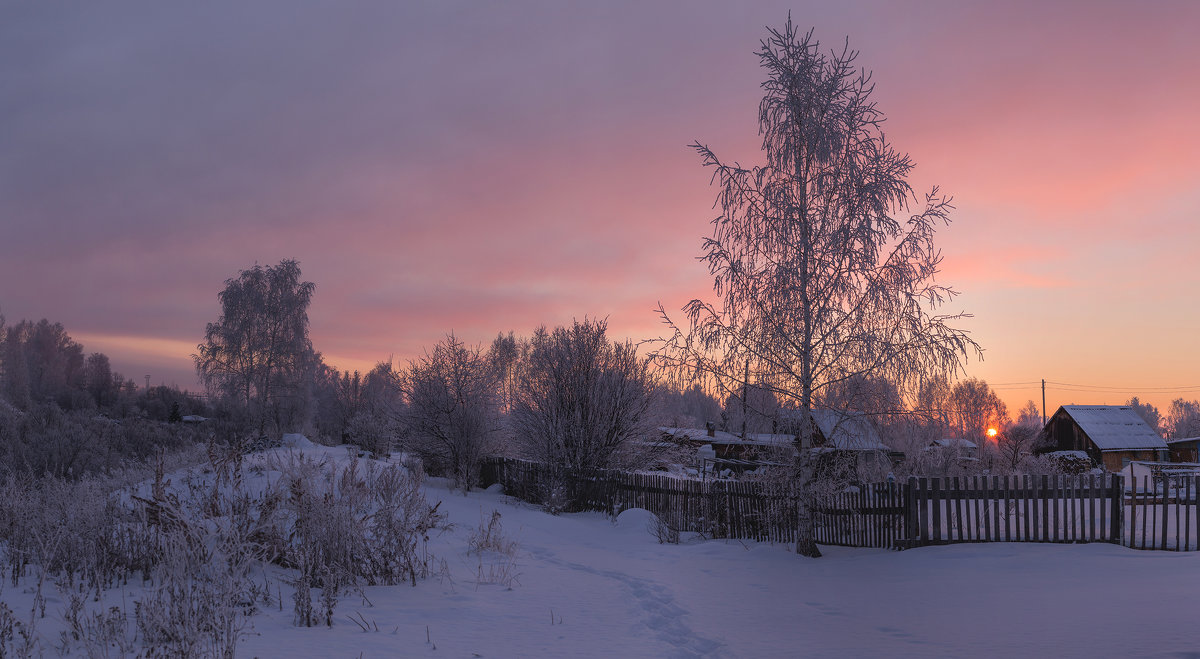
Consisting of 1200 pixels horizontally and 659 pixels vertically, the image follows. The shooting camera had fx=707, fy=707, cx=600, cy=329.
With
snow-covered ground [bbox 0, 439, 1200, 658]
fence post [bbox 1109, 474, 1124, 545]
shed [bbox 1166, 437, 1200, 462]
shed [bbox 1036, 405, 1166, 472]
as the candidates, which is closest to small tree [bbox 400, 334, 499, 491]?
snow-covered ground [bbox 0, 439, 1200, 658]

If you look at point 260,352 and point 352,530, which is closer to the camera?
point 352,530

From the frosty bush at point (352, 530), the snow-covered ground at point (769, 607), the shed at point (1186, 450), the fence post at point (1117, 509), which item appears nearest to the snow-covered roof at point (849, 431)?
the snow-covered ground at point (769, 607)

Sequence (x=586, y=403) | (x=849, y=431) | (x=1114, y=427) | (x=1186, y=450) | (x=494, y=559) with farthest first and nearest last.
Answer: (x=1186, y=450)
(x=1114, y=427)
(x=586, y=403)
(x=849, y=431)
(x=494, y=559)

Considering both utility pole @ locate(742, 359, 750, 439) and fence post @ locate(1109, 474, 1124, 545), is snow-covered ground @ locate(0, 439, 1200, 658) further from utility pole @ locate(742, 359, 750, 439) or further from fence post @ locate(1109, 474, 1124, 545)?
utility pole @ locate(742, 359, 750, 439)

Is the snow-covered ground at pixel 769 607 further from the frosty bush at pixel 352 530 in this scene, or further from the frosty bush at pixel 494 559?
the frosty bush at pixel 352 530

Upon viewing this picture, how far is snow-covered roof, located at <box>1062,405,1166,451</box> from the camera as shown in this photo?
44312 millimetres

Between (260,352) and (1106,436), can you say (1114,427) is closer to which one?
(1106,436)

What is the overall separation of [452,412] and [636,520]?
34.9ft

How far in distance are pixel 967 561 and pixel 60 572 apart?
475 inches

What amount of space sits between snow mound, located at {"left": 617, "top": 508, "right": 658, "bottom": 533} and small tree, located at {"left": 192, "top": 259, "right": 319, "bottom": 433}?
3161 centimetres

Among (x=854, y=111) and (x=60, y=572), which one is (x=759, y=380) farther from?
(x=60, y=572)

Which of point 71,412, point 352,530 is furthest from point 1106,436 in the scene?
point 71,412

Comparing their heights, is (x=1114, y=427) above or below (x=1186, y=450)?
above

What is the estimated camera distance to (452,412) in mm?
25016
